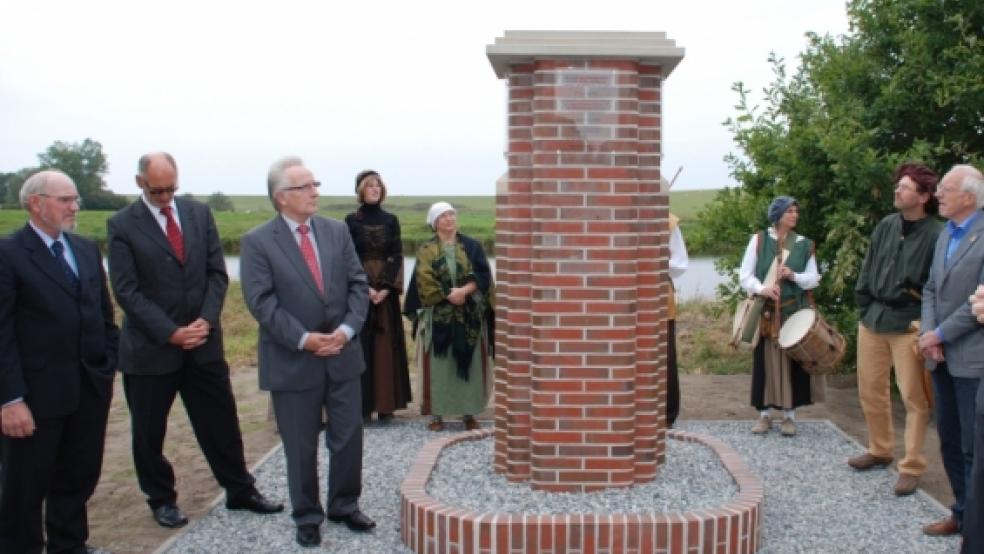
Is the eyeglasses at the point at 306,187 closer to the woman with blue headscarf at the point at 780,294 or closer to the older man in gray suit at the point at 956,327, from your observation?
the older man in gray suit at the point at 956,327

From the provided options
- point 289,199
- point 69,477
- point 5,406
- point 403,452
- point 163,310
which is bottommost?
point 403,452

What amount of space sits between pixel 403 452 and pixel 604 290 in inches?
110

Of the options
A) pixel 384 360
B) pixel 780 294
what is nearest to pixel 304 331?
pixel 384 360

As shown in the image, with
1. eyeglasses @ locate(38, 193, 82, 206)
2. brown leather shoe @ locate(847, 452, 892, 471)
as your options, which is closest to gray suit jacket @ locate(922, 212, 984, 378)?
brown leather shoe @ locate(847, 452, 892, 471)

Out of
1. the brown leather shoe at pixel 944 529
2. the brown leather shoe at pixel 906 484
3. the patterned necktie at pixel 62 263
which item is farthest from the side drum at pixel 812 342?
the patterned necktie at pixel 62 263

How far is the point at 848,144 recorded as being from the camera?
8.08m

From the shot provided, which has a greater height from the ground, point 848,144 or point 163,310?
point 848,144

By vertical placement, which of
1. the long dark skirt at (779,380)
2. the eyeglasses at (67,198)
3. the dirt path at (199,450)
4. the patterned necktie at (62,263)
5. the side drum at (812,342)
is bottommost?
the dirt path at (199,450)

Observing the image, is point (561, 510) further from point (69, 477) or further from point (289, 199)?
point (69, 477)

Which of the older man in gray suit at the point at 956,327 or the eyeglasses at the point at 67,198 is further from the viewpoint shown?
the older man in gray suit at the point at 956,327

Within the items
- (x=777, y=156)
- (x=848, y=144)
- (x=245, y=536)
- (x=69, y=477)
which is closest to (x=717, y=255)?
(x=777, y=156)

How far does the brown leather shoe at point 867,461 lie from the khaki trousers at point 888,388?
0.03 meters

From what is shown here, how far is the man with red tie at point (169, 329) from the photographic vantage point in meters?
5.17

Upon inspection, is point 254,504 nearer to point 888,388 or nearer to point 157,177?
point 157,177
